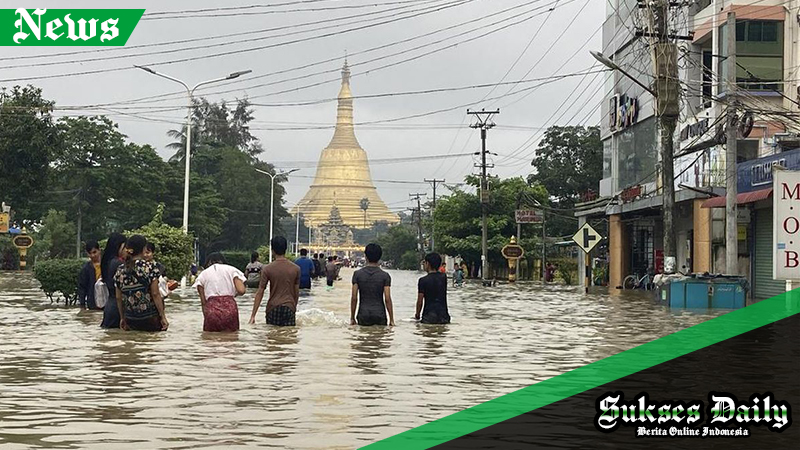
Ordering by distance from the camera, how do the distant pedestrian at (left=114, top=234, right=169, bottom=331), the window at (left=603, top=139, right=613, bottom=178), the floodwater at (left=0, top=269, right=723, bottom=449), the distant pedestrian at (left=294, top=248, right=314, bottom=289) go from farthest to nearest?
1. the window at (left=603, top=139, right=613, bottom=178)
2. the distant pedestrian at (left=294, top=248, right=314, bottom=289)
3. the distant pedestrian at (left=114, top=234, right=169, bottom=331)
4. the floodwater at (left=0, top=269, right=723, bottom=449)

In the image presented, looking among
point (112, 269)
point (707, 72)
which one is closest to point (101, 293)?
point (112, 269)

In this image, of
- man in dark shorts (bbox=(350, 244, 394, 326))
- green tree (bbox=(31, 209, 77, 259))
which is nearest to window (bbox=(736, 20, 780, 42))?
man in dark shorts (bbox=(350, 244, 394, 326))

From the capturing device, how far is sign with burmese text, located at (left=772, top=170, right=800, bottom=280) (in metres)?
13.0

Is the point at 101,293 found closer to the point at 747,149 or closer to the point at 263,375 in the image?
the point at 263,375

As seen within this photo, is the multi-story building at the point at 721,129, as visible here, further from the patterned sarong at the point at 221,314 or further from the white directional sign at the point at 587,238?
the patterned sarong at the point at 221,314

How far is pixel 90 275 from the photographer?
24.3 meters

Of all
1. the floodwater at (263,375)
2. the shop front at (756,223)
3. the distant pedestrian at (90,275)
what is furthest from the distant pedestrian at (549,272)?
the distant pedestrian at (90,275)

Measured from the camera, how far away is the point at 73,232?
270 ft

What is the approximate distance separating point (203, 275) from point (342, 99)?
590ft

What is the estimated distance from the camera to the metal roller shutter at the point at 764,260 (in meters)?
39.1

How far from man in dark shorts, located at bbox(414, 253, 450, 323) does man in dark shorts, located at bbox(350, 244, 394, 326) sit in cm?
87

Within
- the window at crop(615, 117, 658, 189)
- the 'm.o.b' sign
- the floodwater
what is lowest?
the floodwater

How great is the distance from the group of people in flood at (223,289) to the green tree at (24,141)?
112ft

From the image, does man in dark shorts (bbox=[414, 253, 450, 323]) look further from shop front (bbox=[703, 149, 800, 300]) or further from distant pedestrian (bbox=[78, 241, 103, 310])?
shop front (bbox=[703, 149, 800, 300])
